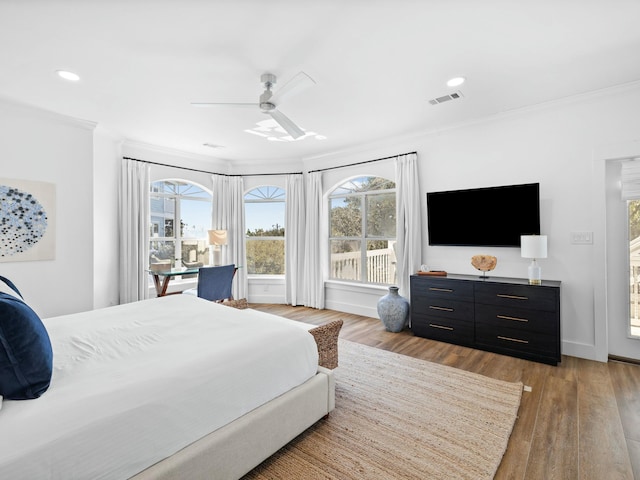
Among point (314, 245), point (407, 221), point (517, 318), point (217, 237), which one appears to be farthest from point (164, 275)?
point (517, 318)

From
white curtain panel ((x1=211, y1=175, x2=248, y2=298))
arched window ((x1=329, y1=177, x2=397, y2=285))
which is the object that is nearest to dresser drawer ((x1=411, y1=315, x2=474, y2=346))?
arched window ((x1=329, y1=177, x2=397, y2=285))

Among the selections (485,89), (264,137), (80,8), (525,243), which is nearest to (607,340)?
(525,243)

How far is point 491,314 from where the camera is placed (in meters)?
3.38

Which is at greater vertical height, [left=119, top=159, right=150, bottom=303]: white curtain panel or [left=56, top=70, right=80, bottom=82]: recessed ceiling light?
[left=56, top=70, right=80, bottom=82]: recessed ceiling light

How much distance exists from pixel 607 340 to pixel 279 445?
3.40m

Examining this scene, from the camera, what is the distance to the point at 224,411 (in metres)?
1.55

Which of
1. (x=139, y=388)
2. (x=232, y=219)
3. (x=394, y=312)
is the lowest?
(x=394, y=312)

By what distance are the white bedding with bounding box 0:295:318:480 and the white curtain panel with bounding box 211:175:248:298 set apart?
3324mm

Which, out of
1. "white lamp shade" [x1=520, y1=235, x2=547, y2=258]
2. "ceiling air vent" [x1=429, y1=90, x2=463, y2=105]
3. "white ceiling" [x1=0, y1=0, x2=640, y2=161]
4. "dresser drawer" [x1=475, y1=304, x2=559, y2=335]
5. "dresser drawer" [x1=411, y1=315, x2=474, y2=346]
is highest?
"ceiling air vent" [x1=429, y1=90, x2=463, y2=105]

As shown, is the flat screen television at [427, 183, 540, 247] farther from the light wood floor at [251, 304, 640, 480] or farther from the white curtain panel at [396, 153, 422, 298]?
the light wood floor at [251, 304, 640, 480]

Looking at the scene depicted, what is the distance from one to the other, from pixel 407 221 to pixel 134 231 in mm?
3914

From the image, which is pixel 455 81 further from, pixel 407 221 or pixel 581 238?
pixel 581 238

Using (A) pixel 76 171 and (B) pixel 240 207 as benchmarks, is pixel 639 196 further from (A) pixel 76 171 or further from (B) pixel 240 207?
(A) pixel 76 171

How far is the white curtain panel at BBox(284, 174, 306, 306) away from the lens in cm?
564
